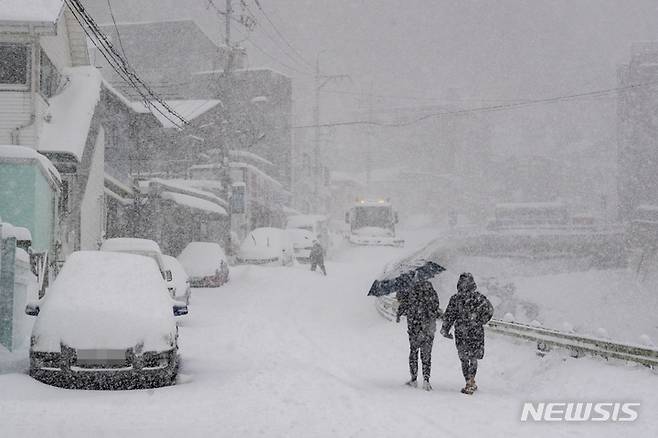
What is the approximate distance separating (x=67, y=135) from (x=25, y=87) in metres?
1.83

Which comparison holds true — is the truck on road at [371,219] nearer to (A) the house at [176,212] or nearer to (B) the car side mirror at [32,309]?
(A) the house at [176,212]

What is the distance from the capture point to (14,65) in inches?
826

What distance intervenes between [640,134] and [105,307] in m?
60.1

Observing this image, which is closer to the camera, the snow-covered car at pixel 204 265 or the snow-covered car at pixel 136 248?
the snow-covered car at pixel 136 248

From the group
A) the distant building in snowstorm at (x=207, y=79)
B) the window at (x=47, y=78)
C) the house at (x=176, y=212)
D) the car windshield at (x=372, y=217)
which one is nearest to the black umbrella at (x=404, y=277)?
the window at (x=47, y=78)

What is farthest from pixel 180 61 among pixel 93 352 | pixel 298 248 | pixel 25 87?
pixel 93 352

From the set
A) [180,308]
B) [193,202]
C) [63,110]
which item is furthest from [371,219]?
[180,308]

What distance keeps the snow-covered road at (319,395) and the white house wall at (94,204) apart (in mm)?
9904

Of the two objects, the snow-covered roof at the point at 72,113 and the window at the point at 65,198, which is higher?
the snow-covered roof at the point at 72,113

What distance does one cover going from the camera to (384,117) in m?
104

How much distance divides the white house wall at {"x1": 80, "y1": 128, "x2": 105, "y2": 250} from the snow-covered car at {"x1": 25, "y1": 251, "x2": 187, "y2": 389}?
615 inches

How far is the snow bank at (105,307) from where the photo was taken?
25.9 ft

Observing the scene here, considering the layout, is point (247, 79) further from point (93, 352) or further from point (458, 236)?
point (93, 352)

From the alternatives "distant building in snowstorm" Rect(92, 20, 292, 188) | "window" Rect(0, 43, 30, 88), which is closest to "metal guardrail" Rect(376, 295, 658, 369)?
"window" Rect(0, 43, 30, 88)
